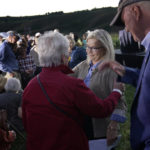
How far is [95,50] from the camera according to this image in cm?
261

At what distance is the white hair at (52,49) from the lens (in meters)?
2.01

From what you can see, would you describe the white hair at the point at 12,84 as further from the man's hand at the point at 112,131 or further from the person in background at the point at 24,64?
the person in background at the point at 24,64

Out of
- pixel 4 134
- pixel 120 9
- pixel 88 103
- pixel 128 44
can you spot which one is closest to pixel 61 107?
pixel 88 103

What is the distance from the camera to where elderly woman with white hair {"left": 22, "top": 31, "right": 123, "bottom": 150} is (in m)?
1.88

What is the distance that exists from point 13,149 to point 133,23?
11.8ft

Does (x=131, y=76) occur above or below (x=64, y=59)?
below

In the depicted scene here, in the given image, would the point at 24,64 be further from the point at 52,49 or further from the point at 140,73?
the point at 140,73

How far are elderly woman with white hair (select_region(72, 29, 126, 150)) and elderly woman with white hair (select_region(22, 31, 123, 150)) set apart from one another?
13.1 inches

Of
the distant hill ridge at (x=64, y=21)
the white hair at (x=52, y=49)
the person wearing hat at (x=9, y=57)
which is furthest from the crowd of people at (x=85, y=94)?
the distant hill ridge at (x=64, y=21)

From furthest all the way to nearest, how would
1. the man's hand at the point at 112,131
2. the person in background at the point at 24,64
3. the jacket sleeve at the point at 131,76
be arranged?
1. the person in background at the point at 24,64
2. the man's hand at the point at 112,131
3. the jacket sleeve at the point at 131,76

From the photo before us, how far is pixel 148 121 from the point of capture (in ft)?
4.62

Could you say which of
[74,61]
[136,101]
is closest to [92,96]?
[136,101]

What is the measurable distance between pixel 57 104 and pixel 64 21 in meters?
72.7

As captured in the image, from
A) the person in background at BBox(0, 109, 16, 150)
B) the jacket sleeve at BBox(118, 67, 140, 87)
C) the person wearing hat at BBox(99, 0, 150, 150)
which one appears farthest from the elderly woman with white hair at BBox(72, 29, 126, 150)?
the person in background at BBox(0, 109, 16, 150)
